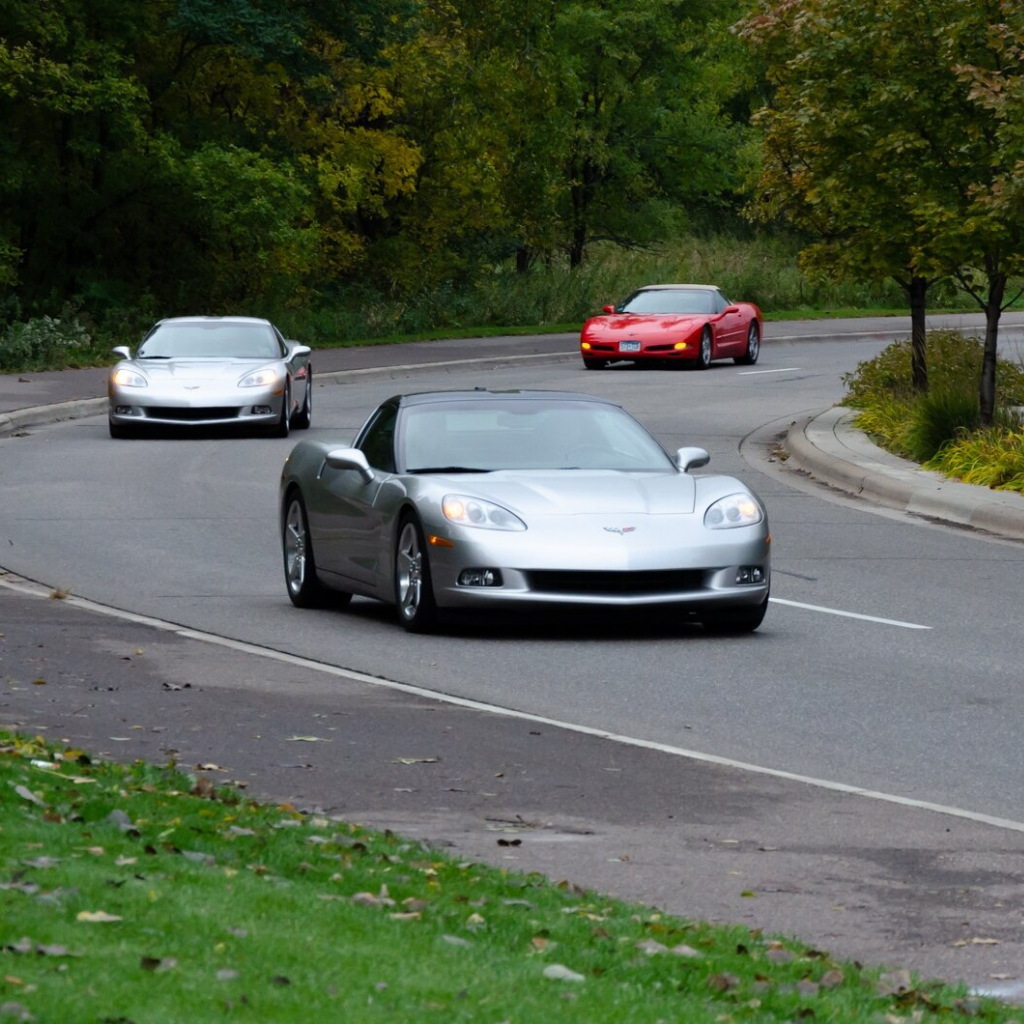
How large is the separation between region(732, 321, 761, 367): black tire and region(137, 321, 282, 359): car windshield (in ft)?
46.9

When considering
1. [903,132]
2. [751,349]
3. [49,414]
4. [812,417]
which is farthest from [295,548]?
[751,349]

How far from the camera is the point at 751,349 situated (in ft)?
130

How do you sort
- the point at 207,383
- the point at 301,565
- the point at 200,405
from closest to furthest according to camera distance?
1. the point at 301,565
2. the point at 200,405
3. the point at 207,383

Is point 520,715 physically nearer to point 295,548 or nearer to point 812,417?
point 295,548

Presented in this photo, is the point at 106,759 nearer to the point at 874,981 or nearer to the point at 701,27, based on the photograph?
the point at 874,981

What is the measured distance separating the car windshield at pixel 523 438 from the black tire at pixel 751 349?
2603 centimetres

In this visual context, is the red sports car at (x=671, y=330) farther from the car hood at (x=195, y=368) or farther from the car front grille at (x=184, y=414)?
the car front grille at (x=184, y=414)

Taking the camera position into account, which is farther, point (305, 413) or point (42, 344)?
point (42, 344)

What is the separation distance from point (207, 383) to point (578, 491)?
1401cm

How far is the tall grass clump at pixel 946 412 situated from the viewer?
20484 mm

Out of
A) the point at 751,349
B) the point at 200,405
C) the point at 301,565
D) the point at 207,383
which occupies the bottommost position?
the point at 751,349

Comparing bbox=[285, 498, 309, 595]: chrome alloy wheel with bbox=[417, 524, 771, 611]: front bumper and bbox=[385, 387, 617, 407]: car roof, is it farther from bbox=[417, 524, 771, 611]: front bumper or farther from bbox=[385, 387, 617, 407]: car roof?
bbox=[417, 524, 771, 611]: front bumper

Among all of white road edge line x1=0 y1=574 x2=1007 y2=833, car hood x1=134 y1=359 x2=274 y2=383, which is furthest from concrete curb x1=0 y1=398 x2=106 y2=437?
white road edge line x1=0 y1=574 x2=1007 y2=833

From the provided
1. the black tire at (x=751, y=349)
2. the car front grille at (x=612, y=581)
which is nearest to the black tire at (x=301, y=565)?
the car front grille at (x=612, y=581)
